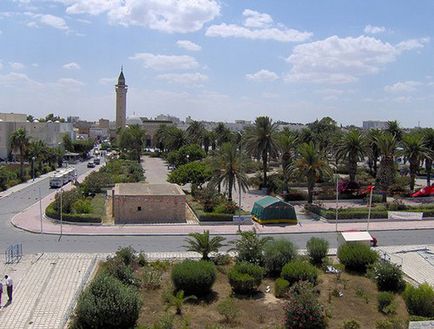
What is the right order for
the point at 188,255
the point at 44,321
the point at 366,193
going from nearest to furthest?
the point at 44,321 → the point at 188,255 → the point at 366,193

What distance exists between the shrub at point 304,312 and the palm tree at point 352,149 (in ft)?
111

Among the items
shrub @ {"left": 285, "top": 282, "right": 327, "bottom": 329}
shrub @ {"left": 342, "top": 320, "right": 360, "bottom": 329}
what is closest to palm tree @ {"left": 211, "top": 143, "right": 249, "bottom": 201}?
shrub @ {"left": 285, "top": 282, "right": 327, "bottom": 329}

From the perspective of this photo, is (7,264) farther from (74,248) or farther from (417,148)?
(417,148)

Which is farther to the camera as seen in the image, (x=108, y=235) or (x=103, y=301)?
(x=108, y=235)

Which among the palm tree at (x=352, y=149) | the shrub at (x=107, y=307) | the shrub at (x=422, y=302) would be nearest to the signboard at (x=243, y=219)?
the shrub at (x=422, y=302)

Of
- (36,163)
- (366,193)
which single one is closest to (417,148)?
(366,193)

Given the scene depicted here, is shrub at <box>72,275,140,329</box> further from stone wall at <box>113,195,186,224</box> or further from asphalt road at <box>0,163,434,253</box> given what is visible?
stone wall at <box>113,195,186,224</box>

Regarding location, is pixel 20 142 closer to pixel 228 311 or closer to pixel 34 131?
pixel 34 131

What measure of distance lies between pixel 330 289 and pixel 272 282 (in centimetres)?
262

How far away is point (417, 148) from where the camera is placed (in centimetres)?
4956

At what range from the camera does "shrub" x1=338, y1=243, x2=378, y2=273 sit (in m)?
24.4

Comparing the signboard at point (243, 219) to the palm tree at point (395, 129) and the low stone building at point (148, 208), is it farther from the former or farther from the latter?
the palm tree at point (395, 129)

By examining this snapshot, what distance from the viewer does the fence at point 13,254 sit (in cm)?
2551

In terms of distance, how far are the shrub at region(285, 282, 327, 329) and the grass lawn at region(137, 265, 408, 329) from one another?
58cm
